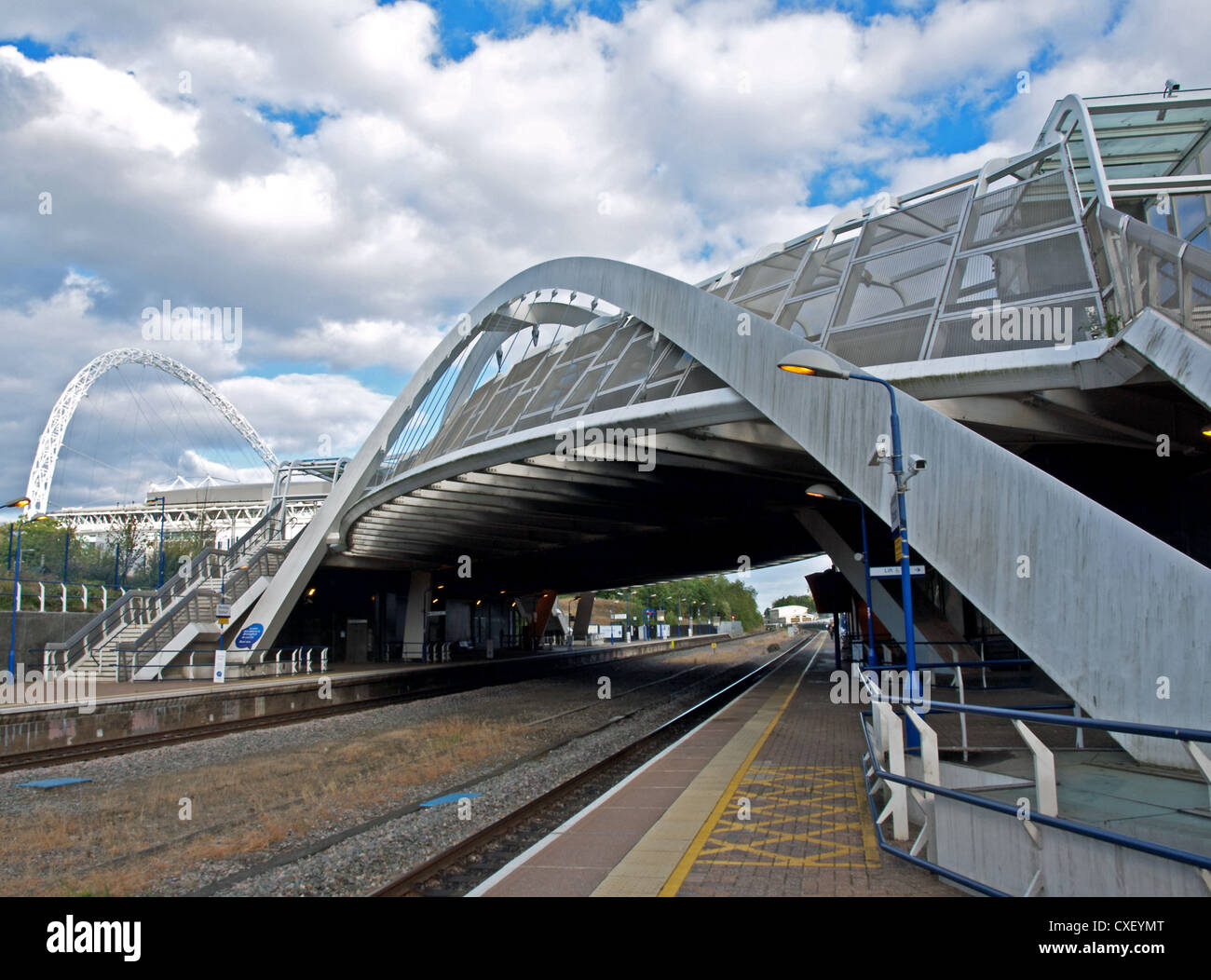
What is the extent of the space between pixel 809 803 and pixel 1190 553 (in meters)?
10.4

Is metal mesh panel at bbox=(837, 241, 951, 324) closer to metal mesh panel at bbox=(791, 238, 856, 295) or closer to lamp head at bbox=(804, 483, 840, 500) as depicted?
metal mesh panel at bbox=(791, 238, 856, 295)

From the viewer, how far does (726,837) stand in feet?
27.0

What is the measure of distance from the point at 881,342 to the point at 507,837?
10324mm

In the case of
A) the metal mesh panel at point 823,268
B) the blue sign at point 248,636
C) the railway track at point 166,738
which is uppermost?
the metal mesh panel at point 823,268

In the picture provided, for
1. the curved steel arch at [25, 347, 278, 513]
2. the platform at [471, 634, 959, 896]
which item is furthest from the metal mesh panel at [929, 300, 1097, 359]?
the curved steel arch at [25, 347, 278, 513]

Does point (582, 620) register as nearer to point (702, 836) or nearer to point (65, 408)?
point (65, 408)

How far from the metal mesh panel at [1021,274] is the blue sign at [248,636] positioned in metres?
27.9

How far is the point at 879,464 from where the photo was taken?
12.3m

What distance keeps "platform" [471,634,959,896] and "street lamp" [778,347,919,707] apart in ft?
6.18

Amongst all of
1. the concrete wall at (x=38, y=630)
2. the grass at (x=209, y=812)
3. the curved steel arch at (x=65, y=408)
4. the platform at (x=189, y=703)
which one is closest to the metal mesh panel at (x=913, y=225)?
the grass at (x=209, y=812)

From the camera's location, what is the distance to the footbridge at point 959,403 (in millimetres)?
9070

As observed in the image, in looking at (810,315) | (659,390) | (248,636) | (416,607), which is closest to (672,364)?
(659,390)

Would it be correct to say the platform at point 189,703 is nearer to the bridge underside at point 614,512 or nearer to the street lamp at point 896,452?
the bridge underside at point 614,512

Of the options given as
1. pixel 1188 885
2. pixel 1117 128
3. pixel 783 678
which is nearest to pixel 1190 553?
pixel 1117 128
